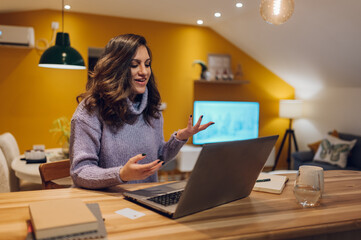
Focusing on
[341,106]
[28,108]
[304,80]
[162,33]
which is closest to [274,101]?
[304,80]

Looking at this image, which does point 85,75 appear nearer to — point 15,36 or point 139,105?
point 15,36

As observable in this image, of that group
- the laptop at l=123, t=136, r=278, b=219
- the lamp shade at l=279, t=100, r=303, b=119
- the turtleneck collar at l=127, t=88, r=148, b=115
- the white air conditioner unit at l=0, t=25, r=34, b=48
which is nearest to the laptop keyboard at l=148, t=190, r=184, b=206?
the laptop at l=123, t=136, r=278, b=219

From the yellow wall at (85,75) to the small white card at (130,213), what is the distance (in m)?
3.98

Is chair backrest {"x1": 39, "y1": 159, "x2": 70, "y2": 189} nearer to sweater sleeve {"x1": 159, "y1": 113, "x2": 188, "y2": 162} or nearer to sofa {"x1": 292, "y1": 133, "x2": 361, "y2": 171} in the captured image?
sweater sleeve {"x1": 159, "y1": 113, "x2": 188, "y2": 162}

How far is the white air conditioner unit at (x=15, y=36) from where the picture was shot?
4.40 meters

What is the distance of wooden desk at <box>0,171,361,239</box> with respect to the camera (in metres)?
0.96

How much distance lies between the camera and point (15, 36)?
4.42 metres

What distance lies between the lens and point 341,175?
177cm

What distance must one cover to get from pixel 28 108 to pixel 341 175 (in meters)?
4.05

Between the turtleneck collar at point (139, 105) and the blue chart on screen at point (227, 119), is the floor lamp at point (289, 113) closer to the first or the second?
the blue chart on screen at point (227, 119)

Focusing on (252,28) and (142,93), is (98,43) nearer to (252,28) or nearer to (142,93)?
(252,28)

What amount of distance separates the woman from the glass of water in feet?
1.46

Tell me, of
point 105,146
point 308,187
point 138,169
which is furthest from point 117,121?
point 308,187

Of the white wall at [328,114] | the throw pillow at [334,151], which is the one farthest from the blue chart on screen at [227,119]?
the throw pillow at [334,151]
